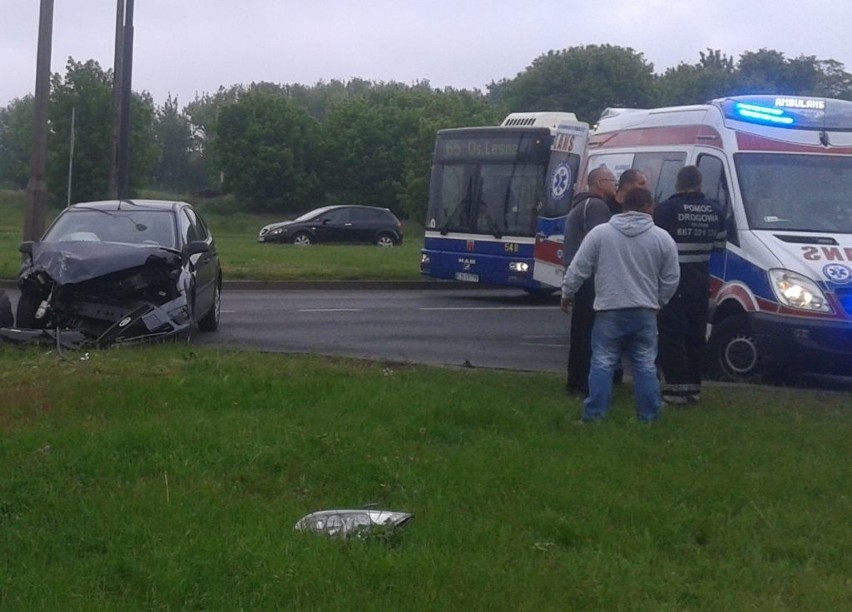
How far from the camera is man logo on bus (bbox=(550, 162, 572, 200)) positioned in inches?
743

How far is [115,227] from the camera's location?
13.8 metres

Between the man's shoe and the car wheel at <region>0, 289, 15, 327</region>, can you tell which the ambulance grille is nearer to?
the man's shoe

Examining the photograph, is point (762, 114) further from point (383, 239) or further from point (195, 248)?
point (383, 239)

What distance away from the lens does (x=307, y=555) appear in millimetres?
5535

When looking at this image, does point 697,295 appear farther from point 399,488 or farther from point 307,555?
point 307,555

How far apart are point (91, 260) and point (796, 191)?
6.59 metres

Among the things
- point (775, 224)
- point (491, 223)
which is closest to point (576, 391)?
point (775, 224)

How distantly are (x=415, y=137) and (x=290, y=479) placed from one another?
6600 centimetres

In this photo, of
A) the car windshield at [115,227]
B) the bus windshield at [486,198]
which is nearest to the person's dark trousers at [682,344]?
the car windshield at [115,227]

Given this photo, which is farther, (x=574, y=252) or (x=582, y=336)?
(x=574, y=252)

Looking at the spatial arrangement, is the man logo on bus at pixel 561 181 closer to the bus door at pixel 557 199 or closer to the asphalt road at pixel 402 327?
the bus door at pixel 557 199

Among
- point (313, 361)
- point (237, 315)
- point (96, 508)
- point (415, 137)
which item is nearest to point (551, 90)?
point (415, 137)

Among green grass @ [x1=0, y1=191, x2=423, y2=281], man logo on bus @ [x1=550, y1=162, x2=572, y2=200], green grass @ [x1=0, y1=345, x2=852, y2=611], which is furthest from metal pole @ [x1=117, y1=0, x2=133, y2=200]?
green grass @ [x1=0, y1=345, x2=852, y2=611]

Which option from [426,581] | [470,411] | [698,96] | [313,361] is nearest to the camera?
[426,581]
